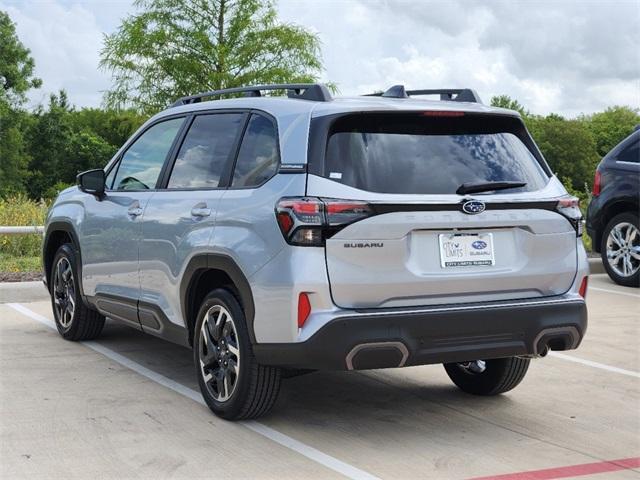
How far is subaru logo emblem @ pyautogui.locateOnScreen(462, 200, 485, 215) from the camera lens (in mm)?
5012

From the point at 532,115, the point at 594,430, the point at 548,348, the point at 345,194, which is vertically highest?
the point at 532,115

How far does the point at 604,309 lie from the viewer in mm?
9961

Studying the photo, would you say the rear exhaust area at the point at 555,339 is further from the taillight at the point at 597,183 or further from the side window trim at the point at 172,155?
the taillight at the point at 597,183

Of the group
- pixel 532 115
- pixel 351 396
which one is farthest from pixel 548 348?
pixel 532 115

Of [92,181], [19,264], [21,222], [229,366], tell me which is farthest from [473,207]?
[21,222]

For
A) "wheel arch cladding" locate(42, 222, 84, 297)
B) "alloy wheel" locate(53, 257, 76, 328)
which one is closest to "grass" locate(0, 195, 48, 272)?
"wheel arch cladding" locate(42, 222, 84, 297)

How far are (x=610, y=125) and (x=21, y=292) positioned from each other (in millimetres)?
142784

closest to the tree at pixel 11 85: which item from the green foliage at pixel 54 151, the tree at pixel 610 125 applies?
the green foliage at pixel 54 151

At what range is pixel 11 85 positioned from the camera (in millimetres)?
62781

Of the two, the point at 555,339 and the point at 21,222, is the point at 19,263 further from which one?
the point at 555,339

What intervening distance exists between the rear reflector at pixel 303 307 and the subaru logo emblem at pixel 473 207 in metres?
0.96

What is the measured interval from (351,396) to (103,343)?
258 centimetres

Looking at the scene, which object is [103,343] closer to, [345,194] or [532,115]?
[345,194]

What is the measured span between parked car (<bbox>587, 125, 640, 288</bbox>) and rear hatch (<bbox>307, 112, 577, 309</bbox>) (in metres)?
6.22
